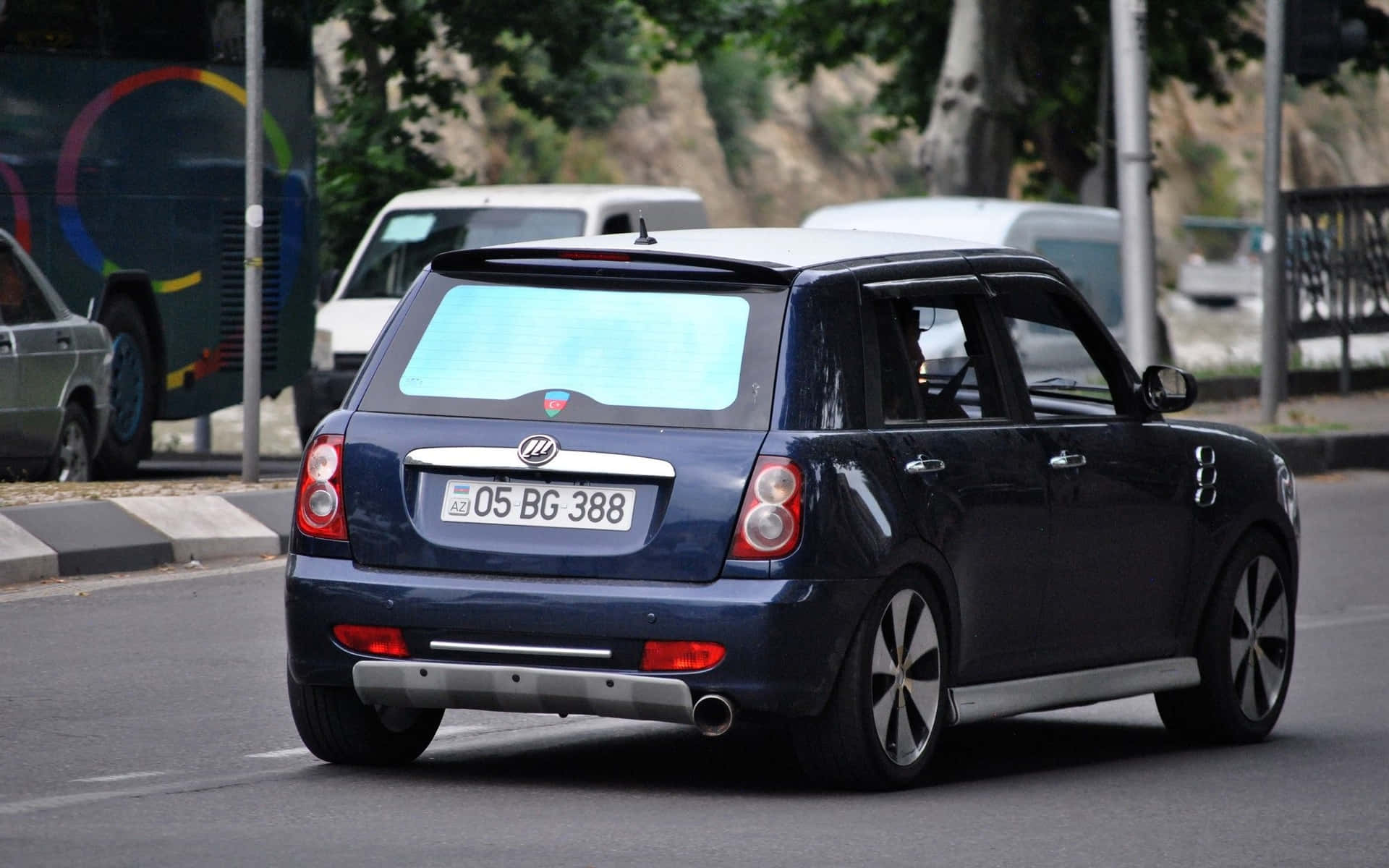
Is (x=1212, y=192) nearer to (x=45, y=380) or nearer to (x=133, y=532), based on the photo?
(x=45, y=380)

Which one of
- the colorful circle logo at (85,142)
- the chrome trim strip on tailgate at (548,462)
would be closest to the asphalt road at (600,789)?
the chrome trim strip on tailgate at (548,462)

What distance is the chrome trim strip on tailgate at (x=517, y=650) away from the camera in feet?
21.6

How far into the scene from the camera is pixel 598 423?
6.73 m

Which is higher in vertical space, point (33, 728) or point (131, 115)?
point (131, 115)

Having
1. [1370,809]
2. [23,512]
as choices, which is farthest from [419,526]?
[23,512]

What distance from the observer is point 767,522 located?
6.57 m

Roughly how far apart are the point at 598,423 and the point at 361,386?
28.4 inches

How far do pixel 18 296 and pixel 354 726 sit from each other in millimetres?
8820

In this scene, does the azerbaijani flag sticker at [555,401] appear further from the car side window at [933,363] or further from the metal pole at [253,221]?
the metal pole at [253,221]

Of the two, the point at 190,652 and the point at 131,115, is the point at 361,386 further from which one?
the point at 131,115

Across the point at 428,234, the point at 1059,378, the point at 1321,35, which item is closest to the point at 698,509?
the point at 1059,378

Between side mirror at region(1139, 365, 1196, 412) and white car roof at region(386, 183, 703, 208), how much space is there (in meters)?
11.9

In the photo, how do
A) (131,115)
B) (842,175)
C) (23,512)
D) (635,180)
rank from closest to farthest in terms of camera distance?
(23,512), (131,115), (635,180), (842,175)

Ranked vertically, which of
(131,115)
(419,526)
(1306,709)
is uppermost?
(131,115)
